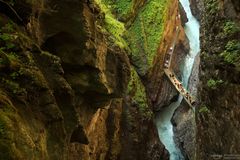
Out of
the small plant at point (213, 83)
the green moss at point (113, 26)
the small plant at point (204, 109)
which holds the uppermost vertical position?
the green moss at point (113, 26)

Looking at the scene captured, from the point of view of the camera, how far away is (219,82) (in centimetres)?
1326

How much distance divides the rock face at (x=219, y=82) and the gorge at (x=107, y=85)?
0.11 ft

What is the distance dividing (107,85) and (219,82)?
3.66 m

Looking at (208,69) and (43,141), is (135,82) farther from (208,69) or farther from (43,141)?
(43,141)

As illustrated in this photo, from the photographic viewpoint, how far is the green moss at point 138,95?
23141 millimetres

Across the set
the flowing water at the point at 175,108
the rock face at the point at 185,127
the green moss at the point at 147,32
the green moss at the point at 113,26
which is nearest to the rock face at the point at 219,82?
the green moss at the point at 113,26

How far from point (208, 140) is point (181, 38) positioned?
17.9 meters

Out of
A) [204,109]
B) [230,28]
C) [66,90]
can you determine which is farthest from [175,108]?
[66,90]

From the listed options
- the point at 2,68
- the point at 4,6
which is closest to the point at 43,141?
the point at 2,68

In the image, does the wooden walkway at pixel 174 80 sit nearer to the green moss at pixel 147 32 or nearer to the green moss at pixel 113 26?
the green moss at pixel 147 32

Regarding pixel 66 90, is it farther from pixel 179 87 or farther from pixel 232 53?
pixel 179 87

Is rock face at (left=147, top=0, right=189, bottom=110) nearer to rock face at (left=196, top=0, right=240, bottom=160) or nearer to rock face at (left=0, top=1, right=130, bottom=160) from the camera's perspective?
rock face at (left=0, top=1, right=130, bottom=160)

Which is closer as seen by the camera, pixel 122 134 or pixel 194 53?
pixel 122 134

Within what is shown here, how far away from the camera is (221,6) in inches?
528
